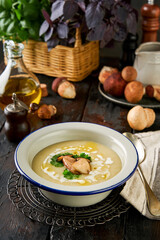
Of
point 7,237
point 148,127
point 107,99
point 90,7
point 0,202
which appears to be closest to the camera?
point 7,237

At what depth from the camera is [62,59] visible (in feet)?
5.08

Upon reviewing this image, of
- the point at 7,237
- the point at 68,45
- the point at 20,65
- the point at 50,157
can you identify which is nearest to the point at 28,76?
the point at 20,65

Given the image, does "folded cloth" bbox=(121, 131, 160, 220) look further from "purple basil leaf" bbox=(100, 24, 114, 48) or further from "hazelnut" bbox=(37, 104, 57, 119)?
"purple basil leaf" bbox=(100, 24, 114, 48)

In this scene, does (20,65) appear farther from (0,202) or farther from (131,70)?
(0,202)

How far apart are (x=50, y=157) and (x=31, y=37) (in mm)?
843

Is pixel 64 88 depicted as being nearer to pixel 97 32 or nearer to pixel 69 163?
pixel 97 32

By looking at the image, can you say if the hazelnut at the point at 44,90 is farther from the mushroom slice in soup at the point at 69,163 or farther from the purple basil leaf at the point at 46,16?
the mushroom slice in soup at the point at 69,163

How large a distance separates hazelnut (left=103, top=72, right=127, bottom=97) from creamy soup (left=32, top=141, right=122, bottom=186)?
1.54ft

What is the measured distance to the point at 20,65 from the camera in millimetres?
1301

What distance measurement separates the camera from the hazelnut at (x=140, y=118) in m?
1.18

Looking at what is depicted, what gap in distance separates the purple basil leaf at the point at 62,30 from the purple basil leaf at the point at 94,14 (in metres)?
0.11

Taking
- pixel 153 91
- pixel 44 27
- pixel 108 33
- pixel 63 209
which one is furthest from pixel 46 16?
pixel 63 209

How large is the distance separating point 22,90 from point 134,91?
43 cm

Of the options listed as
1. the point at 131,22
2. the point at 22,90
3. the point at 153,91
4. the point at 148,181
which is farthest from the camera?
the point at 131,22
